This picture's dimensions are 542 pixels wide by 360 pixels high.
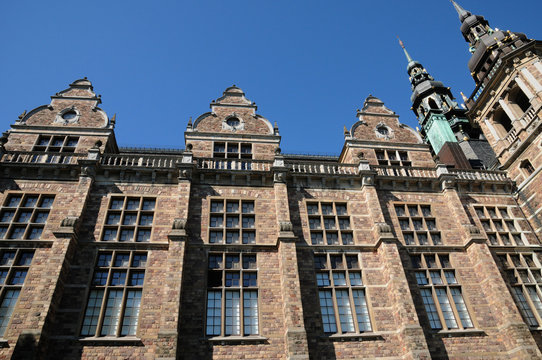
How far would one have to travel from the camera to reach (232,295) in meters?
13.5

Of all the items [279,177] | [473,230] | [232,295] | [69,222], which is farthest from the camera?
[279,177]

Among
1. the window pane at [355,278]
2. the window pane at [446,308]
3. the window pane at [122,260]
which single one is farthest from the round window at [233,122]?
the window pane at [446,308]

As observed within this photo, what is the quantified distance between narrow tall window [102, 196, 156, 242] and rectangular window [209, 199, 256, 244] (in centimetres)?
260

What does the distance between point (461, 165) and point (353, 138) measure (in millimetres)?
8330

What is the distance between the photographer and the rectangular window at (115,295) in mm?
12266

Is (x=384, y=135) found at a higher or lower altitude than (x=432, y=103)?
lower

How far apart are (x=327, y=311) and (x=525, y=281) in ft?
29.9

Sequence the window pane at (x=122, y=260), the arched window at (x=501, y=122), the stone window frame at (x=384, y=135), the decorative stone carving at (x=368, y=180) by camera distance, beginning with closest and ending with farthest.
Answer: the window pane at (x=122, y=260) → the decorative stone carving at (x=368, y=180) → the stone window frame at (x=384, y=135) → the arched window at (x=501, y=122)

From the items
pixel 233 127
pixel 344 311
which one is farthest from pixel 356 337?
pixel 233 127

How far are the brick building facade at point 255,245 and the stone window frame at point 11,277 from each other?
0.05 m

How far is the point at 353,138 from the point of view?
20344 millimetres

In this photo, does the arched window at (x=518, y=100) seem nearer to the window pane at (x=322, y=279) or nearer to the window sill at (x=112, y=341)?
the window pane at (x=322, y=279)

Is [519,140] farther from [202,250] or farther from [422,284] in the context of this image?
[202,250]

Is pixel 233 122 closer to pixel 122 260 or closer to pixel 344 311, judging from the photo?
pixel 122 260
